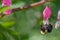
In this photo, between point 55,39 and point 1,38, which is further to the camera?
point 55,39

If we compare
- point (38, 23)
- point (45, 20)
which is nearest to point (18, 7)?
point (45, 20)

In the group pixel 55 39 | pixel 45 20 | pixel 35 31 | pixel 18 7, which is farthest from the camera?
pixel 35 31

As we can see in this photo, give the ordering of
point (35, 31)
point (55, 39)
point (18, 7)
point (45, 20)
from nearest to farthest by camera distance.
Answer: point (18, 7), point (45, 20), point (55, 39), point (35, 31)

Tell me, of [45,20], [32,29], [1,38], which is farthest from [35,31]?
[1,38]

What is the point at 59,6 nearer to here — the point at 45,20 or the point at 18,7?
the point at 45,20

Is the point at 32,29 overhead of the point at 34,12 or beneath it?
beneath

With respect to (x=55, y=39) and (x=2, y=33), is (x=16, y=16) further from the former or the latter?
(x=2, y=33)

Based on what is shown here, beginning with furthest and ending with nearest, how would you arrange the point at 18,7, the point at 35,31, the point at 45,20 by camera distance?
the point at 35,31
the point at 45,20
the point at 18,7

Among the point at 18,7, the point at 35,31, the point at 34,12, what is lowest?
the point at 35,31

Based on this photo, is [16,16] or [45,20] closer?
[45,20]
